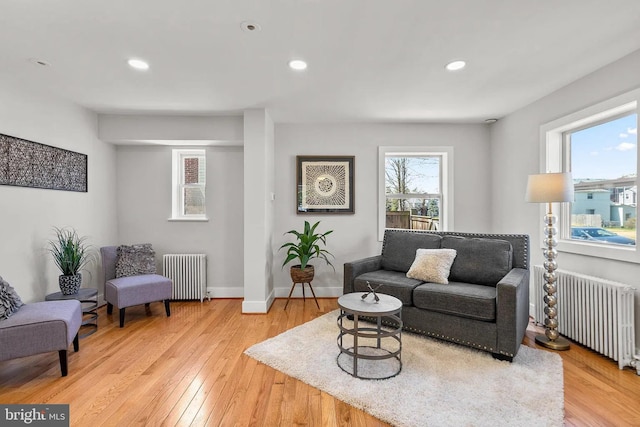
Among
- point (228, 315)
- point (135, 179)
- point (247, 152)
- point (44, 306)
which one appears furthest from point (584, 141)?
point (135, 179)

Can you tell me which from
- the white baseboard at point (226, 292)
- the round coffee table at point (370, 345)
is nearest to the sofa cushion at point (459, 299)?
the round coffee table at point (370, 345)

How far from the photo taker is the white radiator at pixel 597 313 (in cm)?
217

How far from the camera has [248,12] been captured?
68.1 inches

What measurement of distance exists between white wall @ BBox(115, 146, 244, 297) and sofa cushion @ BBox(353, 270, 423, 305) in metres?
1.88

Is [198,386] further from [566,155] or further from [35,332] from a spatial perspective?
[566,155]

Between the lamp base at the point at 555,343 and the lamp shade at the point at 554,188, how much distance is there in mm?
1249

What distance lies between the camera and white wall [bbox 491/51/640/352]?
229 centimetres

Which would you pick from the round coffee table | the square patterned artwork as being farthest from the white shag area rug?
the square patterned artwork

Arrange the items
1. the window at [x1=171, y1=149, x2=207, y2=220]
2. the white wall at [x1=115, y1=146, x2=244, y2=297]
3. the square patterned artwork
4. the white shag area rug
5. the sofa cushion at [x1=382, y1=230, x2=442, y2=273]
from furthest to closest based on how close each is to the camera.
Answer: the window at [x1=171, y1=149, x2=207, y2=220]
the white wall at [x1=115, y1=146, x2=244, y2=297]
the sofa cushion at [x1=382, y1=230, x2=442, y2=273]
the square patterned artwork
the white shag area rug

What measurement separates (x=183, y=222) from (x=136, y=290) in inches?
45.5

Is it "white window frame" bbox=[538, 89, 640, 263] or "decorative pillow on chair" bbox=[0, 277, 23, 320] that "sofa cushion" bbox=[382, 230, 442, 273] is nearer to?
"white window frame" bbox=[538, 89, 640, 263]

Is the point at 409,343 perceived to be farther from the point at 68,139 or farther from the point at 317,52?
the point at 68,139

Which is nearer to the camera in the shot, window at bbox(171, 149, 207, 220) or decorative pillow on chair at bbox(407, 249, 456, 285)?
decorative pillow on chair at bbox(407, 249, 456, 285)

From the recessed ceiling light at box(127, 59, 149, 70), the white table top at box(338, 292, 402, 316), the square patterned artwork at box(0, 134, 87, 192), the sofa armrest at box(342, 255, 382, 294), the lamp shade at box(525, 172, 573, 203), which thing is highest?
the recessed ceiling light at box(127, 59, 149, 70)
